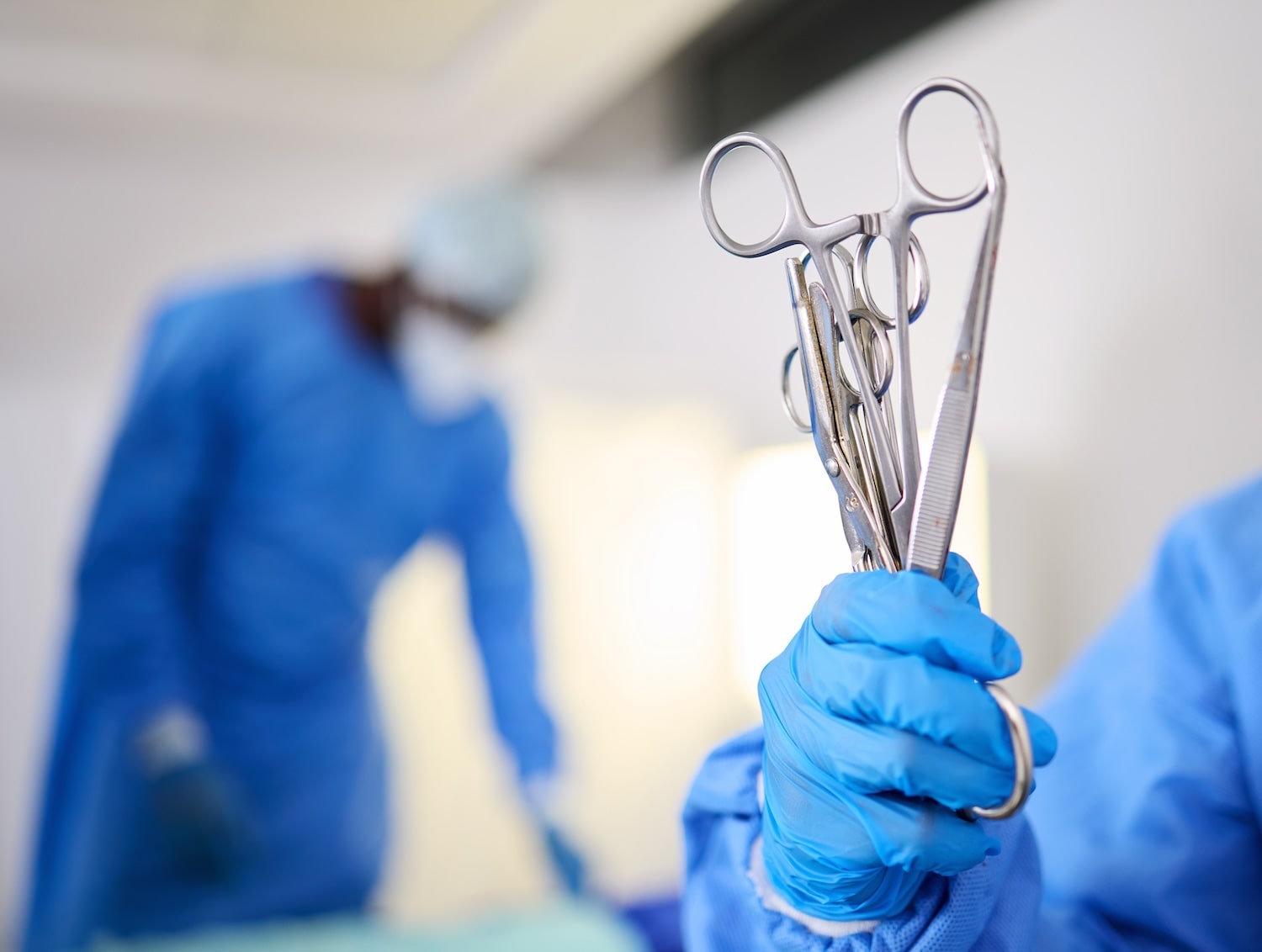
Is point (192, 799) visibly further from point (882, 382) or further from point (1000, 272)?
point (882, 382)

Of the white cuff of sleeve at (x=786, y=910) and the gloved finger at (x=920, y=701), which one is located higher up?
the gloved finger at (x=920, y=701)

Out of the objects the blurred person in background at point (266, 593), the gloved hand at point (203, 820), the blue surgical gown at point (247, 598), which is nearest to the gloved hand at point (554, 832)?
the blurred person in background at point (266, 593)

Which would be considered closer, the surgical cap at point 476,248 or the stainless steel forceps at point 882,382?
the stainless steel forceps at point 882,382

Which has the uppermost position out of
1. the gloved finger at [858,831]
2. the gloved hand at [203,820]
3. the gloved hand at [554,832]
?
the gloved finger at [858,831]

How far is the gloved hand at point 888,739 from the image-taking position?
52cm

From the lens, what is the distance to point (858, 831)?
0.58 metres

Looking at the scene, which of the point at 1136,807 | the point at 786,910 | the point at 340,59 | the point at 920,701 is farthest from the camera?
the point at 340,59

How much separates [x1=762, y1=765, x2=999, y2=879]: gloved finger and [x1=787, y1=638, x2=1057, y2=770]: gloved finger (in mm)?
48

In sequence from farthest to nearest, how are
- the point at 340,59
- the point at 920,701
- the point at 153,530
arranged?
the point at 340,59
the point at 153,530
the point at 920,701

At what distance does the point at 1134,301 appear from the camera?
4.32 ft

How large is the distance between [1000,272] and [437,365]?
1.57 meters

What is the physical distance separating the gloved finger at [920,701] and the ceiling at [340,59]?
1846 mm

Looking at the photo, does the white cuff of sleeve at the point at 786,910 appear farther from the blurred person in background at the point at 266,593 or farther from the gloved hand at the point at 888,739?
the blurred person in background at the point at 266,593

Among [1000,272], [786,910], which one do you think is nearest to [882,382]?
[786,910]
